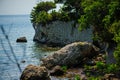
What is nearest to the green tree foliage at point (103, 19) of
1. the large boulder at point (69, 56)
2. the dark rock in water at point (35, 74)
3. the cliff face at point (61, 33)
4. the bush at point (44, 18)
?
the large boulder at point (69, 56)

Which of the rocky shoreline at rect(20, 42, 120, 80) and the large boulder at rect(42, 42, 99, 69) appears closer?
the rocky shoreline at rect(20, 42, 120, 80)

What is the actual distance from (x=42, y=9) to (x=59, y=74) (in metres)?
50.6

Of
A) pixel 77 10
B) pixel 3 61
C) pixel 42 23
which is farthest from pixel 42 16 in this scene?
pixel 3 61

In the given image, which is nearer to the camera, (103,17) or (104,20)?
(104,20)

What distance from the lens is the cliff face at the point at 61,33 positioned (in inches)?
2752

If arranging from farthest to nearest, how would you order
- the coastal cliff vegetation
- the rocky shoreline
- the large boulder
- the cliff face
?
the cliff face → the large boulder → the rocky shoreline → the coastal cliff vegetation

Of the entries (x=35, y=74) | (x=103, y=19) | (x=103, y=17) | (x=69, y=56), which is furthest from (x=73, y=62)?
(x=35, y=74)

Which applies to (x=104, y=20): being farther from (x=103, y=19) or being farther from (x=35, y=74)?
(x=35, y=74)

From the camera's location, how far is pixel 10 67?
4809 centimetres

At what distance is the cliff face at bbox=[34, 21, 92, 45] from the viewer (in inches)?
2752

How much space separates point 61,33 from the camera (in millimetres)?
76625

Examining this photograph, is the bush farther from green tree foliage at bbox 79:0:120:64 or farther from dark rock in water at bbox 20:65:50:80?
dark rock in water at bbox 20:65:50:80

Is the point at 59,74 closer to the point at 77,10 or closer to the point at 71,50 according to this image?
the point at 71,50

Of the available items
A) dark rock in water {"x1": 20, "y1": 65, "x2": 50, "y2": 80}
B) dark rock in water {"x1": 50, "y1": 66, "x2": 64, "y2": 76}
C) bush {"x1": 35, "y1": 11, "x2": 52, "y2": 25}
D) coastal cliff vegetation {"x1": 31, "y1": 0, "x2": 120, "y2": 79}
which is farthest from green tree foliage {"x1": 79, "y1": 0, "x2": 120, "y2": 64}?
bush {"x1": 35, "y1": 11, "x2": 52, "y2": 25}
